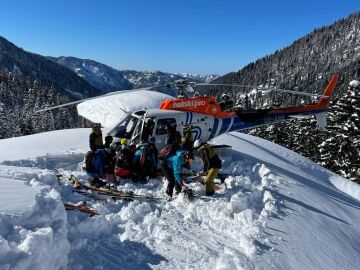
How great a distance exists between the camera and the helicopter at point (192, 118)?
1342cm

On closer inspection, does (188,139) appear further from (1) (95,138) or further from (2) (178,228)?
(2) (178,228)

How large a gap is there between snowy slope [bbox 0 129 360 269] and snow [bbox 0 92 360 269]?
2 centimetres

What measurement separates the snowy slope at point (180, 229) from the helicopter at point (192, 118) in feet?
8.22

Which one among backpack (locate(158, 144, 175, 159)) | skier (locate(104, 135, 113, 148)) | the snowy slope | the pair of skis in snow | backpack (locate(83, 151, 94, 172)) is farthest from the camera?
skier (locate(104, 135, 113, 148))

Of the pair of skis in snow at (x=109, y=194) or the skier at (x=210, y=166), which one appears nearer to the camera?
the pair of skis in snow at (x=109, y=194)

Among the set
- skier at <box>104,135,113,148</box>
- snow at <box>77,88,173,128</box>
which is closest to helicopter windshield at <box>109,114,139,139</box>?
skier at <box>104,135,113,148</box>

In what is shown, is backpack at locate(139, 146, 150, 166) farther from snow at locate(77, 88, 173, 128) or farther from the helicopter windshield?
snow at locate(77, 88, 173, 128)

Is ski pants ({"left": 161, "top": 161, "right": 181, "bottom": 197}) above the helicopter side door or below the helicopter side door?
below

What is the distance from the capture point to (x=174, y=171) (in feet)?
33.5

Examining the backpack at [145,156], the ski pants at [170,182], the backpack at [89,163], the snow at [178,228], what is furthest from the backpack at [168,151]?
the backpack at [89,163]

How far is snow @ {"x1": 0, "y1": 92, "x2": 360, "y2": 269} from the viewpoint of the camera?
5352mm

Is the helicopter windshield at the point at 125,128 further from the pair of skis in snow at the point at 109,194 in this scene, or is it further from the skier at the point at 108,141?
the pair of skis in snow at the point at 109,194

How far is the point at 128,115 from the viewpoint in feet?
45.3

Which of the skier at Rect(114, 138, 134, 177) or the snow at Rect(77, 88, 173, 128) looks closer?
the skier at Rect(114, 138, 134, 177)
